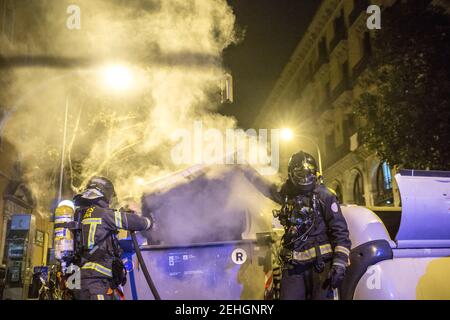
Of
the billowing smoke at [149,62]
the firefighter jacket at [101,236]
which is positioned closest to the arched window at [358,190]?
the billowing smoke at [149,62]

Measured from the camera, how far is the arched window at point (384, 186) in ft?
70.8

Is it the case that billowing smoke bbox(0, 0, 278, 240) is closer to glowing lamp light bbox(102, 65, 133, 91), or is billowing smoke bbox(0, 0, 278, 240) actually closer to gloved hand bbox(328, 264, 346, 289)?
glowing lamp light bbox(102, 65, 133, 91)

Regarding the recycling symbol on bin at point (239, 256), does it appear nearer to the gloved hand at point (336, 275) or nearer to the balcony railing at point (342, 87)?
the gloved hand at point (336, 275)

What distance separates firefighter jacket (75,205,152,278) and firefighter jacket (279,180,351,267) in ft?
5.27

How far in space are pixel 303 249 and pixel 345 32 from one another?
91.0ft

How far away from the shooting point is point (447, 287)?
3.57 metres

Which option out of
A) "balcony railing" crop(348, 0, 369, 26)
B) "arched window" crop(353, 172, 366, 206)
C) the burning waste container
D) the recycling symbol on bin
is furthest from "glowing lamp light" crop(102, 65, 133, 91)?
"arched window" crop(353, 172, 366, 206)

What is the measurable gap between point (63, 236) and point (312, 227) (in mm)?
2571

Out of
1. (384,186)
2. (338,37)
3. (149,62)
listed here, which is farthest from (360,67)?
(149,62)

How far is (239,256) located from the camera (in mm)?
4941

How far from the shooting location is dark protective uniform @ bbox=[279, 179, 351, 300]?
3.69m

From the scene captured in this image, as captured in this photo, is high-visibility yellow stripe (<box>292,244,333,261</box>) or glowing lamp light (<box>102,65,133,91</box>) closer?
high-visibility yellow stripe (<box>292,244,333,261</box>)
